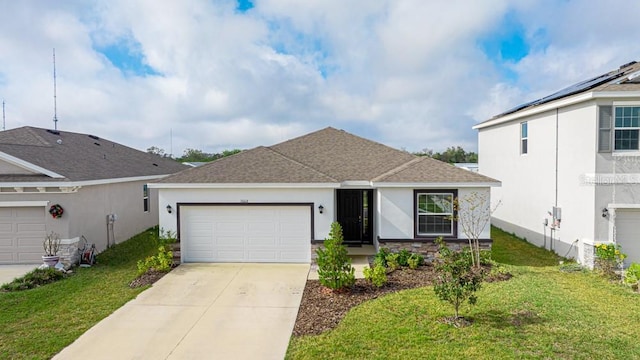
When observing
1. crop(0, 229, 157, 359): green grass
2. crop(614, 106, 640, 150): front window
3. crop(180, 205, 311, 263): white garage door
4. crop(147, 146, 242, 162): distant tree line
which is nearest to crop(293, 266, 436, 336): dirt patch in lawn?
crop(180, 205, 311, 263): white garage door

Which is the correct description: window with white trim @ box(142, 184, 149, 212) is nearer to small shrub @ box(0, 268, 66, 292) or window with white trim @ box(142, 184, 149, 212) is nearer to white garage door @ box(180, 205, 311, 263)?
white garage door @ box(180, 205, 311, 263)

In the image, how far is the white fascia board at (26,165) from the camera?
37.6ft

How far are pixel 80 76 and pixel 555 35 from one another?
66.3ft

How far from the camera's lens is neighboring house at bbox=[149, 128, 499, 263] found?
459 inches

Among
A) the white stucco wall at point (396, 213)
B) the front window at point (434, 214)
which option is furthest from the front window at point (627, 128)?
the white stucco wall at point (396, 213)

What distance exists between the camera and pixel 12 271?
11.0 metres

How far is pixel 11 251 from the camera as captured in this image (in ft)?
38.6

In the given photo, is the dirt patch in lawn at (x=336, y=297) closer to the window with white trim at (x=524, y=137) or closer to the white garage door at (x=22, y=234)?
the window with white trim at (x=524, y=137)

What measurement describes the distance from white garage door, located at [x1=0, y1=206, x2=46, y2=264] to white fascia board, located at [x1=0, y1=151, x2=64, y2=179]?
1177 millimetres

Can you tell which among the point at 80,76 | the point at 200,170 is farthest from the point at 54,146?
the point at 200,170

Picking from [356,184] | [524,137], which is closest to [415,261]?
[356,184]

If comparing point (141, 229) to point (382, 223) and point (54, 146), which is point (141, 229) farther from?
point (382, 223)

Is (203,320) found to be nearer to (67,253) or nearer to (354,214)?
(67,253)

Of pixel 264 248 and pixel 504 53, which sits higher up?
pixel 504 53
